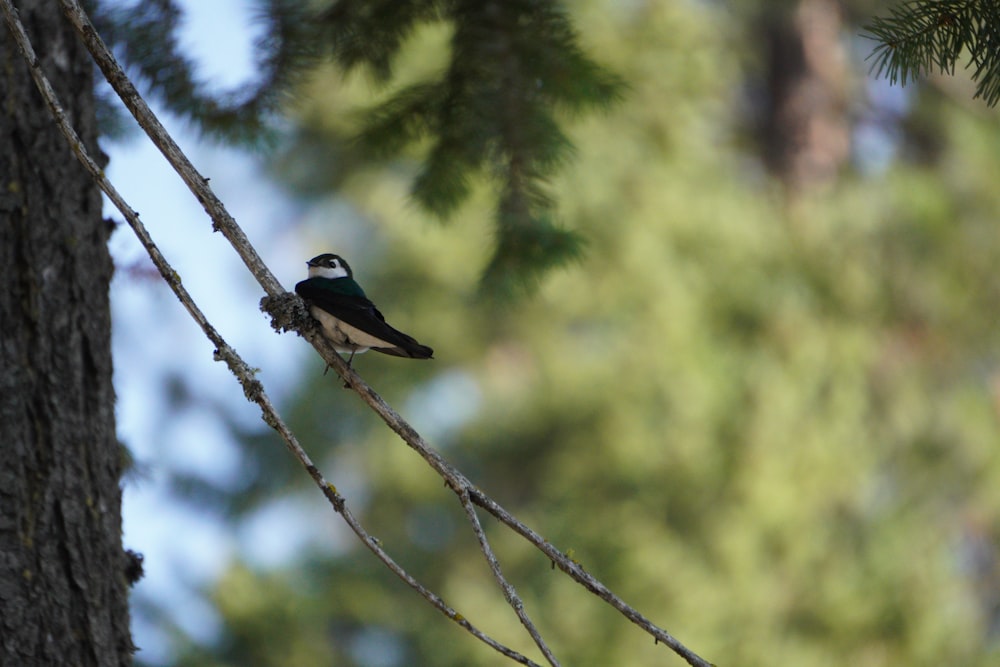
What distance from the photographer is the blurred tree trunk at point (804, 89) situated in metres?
13.9

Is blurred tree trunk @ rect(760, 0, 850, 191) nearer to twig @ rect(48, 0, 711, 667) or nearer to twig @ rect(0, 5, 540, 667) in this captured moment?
twig @ rect(48, 0, 711, 667)

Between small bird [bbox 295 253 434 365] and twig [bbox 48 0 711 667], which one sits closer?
twig [bbox 48 0 711 667]

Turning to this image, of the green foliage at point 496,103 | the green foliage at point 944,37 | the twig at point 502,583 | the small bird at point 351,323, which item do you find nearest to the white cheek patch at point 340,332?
the small bird at point 351,323

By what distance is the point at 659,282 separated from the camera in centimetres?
1005

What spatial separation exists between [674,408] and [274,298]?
7.21 metres

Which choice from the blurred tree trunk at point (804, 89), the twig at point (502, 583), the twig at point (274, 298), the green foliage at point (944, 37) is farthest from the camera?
the blurred tree trunk at point (804, 89)

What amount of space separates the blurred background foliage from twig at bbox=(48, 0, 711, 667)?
18.6 feet

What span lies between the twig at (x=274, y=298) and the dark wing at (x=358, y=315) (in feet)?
0.58

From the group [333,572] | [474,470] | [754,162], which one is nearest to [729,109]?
[754,162]

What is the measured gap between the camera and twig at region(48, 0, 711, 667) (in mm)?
2172

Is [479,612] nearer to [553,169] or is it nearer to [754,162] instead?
[553,169]

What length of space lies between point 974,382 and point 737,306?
2.99m

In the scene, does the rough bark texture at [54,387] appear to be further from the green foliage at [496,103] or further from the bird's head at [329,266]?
the green foliage at [496,103]

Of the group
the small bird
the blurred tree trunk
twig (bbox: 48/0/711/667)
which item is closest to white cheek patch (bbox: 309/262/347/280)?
the small bird
